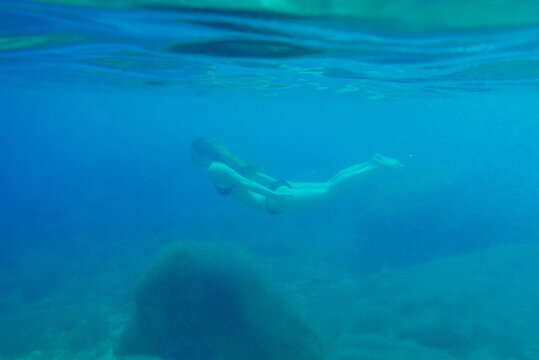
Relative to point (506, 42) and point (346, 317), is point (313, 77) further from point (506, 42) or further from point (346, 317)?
point (346, 317)

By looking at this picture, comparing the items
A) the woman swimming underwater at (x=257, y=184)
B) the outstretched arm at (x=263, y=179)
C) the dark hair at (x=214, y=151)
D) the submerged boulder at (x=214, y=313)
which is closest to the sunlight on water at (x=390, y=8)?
the dark hair at (x=214, y=151)

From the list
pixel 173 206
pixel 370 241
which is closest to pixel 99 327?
pixel 370 241

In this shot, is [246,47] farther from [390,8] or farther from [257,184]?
[390,8]

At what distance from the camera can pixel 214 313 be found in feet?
30.8

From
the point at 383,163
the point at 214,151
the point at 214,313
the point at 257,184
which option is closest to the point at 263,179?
the point at 257,184

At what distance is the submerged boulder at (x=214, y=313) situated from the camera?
9180 millimetres

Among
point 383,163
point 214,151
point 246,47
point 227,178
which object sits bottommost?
point 227,178

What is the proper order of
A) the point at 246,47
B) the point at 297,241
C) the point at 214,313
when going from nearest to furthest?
the point at 214,313, the point at 246,47, the point at 297,241

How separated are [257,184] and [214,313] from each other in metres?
3.98

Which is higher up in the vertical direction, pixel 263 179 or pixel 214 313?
pixel 263 179

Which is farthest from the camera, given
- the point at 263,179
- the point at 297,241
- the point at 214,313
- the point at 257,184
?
the point at 297,241

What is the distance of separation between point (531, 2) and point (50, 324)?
16273 millimetres

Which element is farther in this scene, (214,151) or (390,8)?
(214,151)

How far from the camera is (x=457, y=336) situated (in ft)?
32.5
